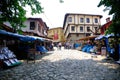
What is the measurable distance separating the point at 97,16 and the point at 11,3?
44.1 m

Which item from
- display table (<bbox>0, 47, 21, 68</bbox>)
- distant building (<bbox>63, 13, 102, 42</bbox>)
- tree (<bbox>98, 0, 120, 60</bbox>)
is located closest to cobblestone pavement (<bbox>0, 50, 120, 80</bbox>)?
display table (<bbox>0, 47, 21, 68</bbox>)

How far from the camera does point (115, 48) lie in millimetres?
13609

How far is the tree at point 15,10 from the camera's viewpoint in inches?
346

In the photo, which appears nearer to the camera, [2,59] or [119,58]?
[2,59]

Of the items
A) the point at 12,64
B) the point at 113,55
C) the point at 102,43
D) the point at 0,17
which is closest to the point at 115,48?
the point at 113,55

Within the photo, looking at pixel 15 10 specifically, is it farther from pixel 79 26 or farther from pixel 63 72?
pixel 79 26

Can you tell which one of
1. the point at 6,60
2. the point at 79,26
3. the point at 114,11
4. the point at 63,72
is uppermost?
the point at 79,26

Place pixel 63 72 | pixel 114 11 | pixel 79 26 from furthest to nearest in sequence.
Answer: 1. pixel 79 26
2. pixel 114 11
3. pixel 63 72

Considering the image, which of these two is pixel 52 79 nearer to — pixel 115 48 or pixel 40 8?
pixel 40 8

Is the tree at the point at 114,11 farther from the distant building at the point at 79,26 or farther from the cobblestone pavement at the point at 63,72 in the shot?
the distant building at the point at 79,26

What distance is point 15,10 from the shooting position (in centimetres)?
963

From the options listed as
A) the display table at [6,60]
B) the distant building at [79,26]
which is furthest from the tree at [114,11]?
the distant building at [79,26]

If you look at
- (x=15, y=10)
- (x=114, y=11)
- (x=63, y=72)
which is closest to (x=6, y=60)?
(x=15, y=10)

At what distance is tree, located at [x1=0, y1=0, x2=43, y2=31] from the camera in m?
8.79
